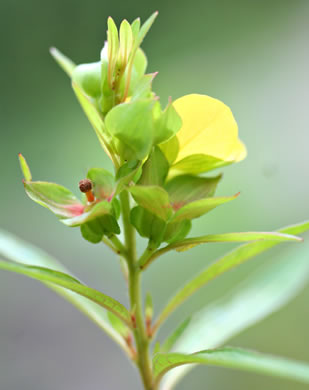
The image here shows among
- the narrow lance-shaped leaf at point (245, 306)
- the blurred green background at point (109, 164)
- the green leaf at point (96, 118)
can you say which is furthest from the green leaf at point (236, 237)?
the blurred green background at point (109, 164)

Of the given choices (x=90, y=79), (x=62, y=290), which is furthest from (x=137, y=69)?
(x=62, y=290)

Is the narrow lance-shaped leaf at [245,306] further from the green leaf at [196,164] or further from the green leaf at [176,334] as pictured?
the green leaf at [196,164]

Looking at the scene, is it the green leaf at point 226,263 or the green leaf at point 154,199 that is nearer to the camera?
the green leaf at point 154,199

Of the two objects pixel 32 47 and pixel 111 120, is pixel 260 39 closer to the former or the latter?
pixel 32 47

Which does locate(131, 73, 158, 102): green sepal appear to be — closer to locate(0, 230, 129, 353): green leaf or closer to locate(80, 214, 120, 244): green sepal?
locate(80, 214, 120, 244): green sepal

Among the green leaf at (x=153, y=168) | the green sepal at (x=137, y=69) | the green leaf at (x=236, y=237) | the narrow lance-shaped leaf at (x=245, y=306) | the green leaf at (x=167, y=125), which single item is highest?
the green sepal at (x=137, y=69)

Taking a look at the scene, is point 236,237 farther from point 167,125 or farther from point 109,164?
point 109,164

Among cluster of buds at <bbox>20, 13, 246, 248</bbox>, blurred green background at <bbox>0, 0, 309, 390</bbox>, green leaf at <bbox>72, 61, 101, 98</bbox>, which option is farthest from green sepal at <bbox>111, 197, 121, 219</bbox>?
blurred green background at <bbox>0, 0, 309, 390</bbox>
